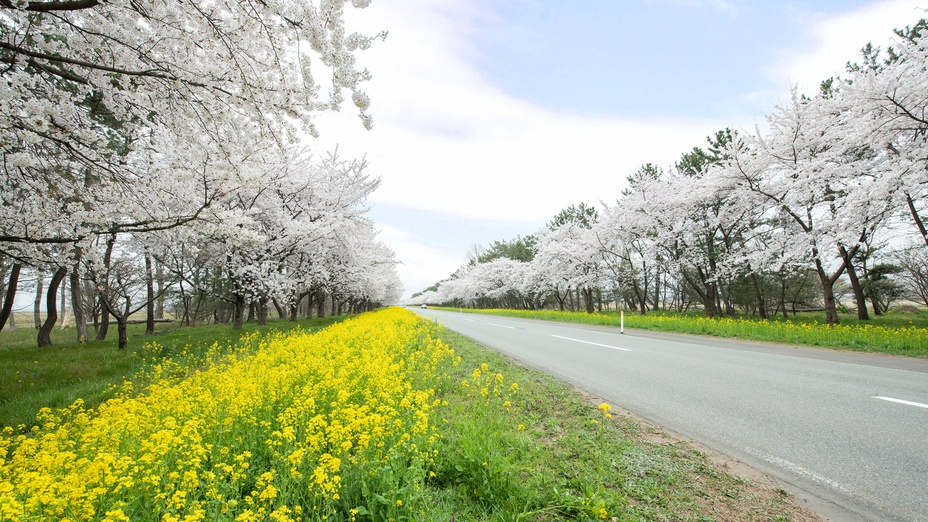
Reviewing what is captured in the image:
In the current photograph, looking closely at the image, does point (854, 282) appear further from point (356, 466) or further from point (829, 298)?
point (356, 466)

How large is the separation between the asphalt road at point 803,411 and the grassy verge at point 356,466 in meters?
0.54

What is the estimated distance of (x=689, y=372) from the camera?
7.31 metres

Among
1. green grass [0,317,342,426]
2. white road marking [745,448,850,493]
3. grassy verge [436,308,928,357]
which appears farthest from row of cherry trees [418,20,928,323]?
green grass [0,317,342,426]

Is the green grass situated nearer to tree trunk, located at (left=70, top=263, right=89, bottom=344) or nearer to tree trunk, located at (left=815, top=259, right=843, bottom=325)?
tree trunk, located at (left=70, top=263, right=89, bottom=344)

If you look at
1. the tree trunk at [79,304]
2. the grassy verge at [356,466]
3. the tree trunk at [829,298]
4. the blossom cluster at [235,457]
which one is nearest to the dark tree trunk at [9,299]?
the tree trunk at [79,304]

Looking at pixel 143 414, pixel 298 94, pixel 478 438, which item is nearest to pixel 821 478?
pixel 478 438

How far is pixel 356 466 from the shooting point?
3055 millimetres

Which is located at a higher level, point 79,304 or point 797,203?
point 797,203

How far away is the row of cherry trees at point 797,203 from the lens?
11.8 metres

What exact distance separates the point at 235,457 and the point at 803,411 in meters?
6.19

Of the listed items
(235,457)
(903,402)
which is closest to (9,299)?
(235,457)

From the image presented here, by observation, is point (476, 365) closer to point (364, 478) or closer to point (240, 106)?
point (364, 478)

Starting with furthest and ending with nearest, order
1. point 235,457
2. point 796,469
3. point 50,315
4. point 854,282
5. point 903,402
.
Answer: point 854,282
point 50,315
point 903,402
point 796,469
point 235,457

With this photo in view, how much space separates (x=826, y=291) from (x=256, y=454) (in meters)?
20.8
